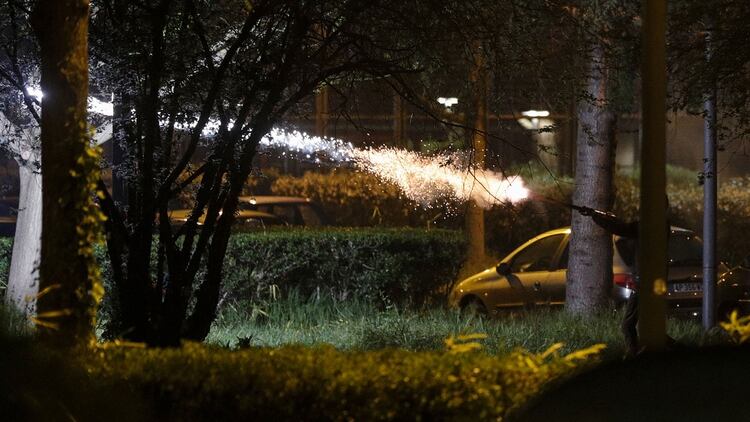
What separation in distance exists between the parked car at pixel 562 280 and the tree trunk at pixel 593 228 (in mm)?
422

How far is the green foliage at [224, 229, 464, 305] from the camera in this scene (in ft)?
48.3

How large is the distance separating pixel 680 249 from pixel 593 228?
141 cm

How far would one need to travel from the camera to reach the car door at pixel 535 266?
53.8 feet

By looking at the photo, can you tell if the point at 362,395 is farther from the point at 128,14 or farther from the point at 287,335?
the point at 287,335

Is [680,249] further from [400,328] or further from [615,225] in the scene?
[615,225]

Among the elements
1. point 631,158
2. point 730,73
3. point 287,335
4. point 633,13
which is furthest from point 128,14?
point 631,158

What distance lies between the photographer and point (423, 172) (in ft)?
48.9

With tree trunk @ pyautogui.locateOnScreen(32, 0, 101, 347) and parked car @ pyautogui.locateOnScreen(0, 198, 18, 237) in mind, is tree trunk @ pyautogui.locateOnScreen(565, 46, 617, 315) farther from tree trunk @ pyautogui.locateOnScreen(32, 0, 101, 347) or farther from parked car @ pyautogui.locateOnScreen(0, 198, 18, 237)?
parked car @ pyautogui.locateOnScreen(0, 198, 18, 237)

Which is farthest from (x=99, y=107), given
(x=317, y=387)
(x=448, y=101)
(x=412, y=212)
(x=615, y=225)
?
(x=412, y=212)

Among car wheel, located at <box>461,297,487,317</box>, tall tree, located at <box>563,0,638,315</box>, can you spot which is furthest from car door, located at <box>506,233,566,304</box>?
tall tree, located at <box>563,0,638,315</box>

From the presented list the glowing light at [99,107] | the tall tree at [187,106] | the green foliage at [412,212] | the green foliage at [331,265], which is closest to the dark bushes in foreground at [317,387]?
the tall tree at [187,106]

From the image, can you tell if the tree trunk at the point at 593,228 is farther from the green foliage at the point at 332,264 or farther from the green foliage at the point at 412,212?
the green foliage at the point at 412,212

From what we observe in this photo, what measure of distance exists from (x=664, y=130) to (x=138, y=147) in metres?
4.58

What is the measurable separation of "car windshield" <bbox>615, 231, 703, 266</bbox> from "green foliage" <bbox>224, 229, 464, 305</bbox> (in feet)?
7.79
